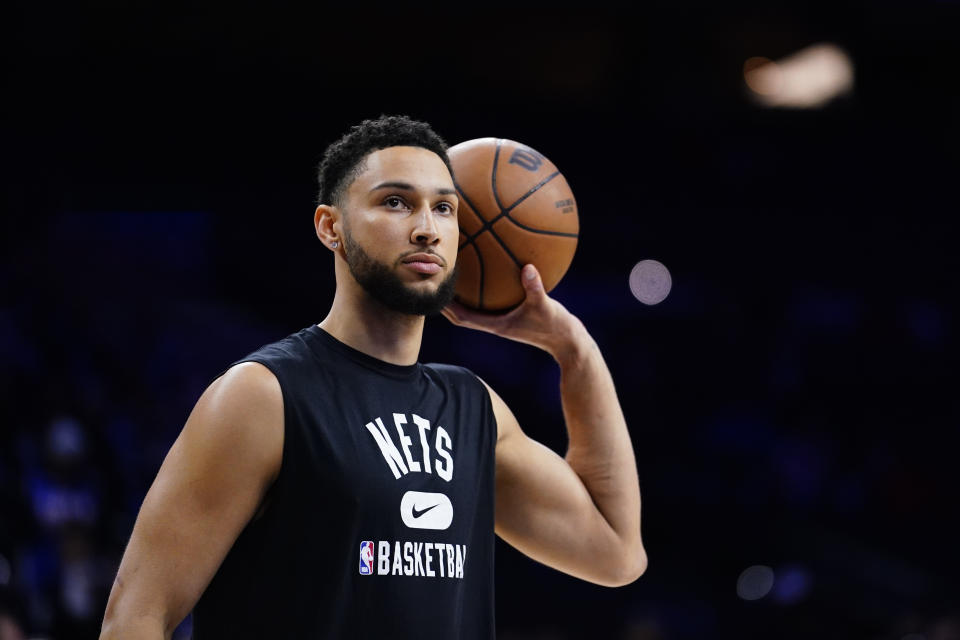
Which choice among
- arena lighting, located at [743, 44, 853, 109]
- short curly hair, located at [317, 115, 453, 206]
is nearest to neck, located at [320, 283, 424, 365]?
short curly hair, located at [317, 115, 453, 206]

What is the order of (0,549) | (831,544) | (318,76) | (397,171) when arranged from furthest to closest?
(318,76), (831,544), (0,549), (397,171)

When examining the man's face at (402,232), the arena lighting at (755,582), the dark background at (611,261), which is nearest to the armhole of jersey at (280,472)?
the man's face at (402,232)

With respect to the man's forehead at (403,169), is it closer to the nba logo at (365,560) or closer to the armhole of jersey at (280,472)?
the armhole of jersey at (280,472)

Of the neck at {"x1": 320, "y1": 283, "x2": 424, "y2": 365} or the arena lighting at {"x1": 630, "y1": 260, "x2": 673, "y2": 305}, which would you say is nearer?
the neck at {"x1": 320, "y1": 283, "x2": 424, "y2": 365}

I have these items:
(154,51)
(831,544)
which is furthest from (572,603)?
(154,51)

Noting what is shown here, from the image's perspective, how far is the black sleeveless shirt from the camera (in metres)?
2.22

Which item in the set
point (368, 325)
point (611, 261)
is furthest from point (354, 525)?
point (611, 261)

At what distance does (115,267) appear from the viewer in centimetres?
880

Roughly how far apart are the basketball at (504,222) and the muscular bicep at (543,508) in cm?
28

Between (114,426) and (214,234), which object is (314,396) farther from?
(214,234)

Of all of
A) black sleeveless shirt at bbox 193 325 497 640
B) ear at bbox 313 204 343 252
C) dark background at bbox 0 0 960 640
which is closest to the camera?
black sleeveless shirt at bbox 193 325 497 640

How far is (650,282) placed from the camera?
36.3 feet

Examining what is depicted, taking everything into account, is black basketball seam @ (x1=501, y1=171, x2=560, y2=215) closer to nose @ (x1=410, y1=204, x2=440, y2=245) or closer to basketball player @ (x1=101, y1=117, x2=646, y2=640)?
basketball player @ (x1=101, y1=117, x2=646, y2=640)

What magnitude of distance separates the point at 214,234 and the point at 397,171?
7502 mm
